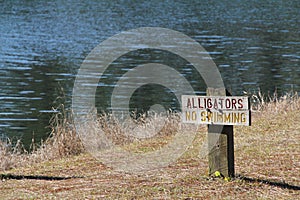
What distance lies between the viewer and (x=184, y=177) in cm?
699

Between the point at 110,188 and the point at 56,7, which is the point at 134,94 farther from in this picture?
the point at 56,7

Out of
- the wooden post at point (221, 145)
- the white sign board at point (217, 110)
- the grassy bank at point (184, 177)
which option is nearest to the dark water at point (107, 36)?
the grassy bank at point (184, 177)

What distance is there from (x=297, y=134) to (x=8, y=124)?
9.23 metres

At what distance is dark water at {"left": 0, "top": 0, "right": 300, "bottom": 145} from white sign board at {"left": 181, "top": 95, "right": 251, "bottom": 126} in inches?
247

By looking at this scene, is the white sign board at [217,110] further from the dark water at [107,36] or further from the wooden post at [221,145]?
the dark water at [107,36]

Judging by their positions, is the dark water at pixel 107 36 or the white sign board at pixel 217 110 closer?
the white sign board at pixel 217 110

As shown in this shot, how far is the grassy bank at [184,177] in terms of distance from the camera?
6375mm

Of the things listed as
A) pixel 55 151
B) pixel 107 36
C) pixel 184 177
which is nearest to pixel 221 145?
pixel 184 177

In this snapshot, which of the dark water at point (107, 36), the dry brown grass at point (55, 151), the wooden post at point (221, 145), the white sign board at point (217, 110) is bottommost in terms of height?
the dry brown grass at point (55, 151)

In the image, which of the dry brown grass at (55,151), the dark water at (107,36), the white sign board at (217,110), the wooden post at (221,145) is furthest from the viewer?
the dark water at (107,36)

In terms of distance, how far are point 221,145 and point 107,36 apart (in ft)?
86.3

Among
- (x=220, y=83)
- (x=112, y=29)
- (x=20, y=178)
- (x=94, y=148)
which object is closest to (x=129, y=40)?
(x=112, y=29)

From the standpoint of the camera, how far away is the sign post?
21.0ft

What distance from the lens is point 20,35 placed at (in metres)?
32.8
